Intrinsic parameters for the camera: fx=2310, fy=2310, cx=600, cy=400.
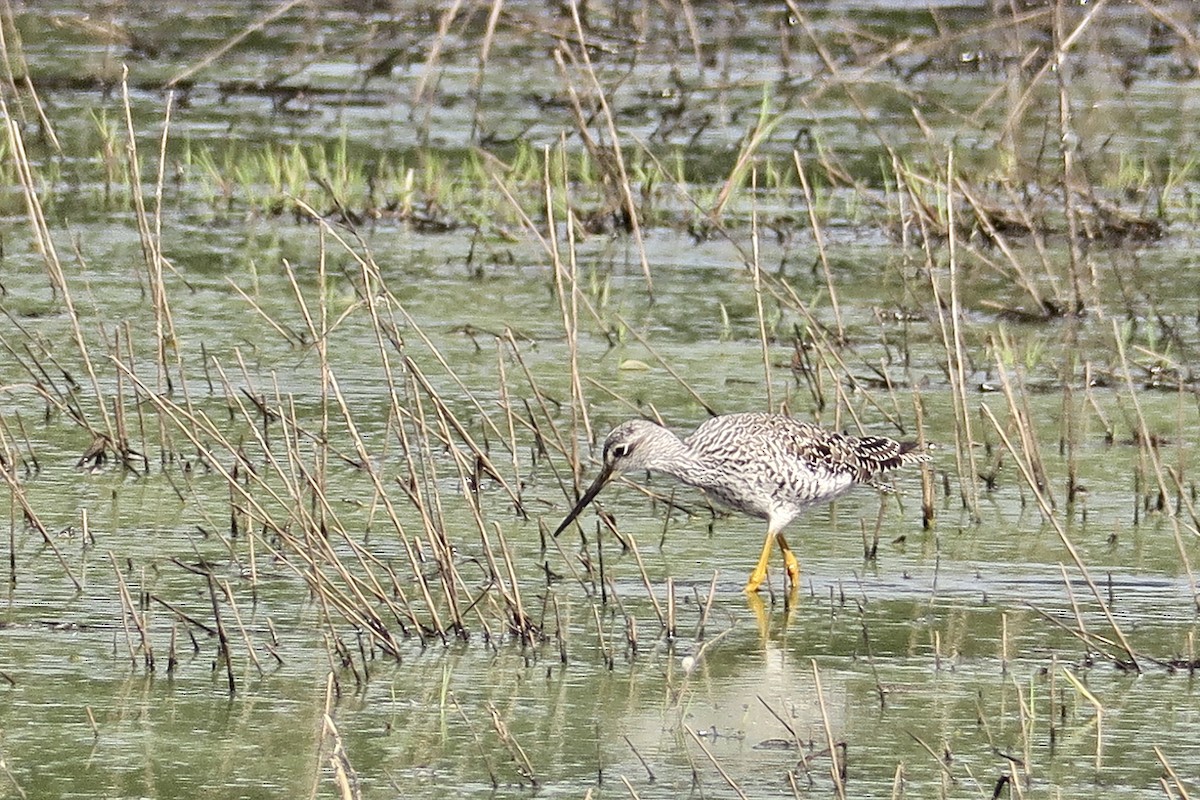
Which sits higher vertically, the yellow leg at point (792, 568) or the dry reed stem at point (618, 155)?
the dry reed stem at point (618, 155)

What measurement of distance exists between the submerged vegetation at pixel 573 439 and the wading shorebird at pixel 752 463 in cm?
16

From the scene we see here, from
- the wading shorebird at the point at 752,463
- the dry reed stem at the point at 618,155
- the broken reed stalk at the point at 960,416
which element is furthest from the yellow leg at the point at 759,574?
the dry reed stem at the point at 618,155

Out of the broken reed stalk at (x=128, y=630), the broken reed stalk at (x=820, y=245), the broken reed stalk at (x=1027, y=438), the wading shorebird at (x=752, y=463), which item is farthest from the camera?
the broken reed stalk at (x=820, y=245)

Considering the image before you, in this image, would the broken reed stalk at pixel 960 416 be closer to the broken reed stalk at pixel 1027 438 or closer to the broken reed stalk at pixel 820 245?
the broken reed stalk at pixel 1027 438

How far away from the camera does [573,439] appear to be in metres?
6.00

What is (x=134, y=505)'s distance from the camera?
235 inches

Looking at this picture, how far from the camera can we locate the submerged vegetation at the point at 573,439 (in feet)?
14.4

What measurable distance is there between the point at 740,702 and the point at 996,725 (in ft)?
1.65

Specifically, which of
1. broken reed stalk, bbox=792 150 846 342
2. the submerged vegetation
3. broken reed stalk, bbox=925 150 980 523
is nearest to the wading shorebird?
the submerged vegetation

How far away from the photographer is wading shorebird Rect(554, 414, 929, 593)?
218 inches

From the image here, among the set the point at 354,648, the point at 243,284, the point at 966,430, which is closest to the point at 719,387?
the point at 966,430

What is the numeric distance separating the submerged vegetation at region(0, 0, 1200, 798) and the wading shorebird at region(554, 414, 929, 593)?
0.54 ft

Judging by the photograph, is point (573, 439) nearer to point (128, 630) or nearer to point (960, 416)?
point (960, 416)

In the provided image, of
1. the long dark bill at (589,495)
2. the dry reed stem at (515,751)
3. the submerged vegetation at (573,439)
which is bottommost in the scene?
the submerged vegetation at (573,439)
